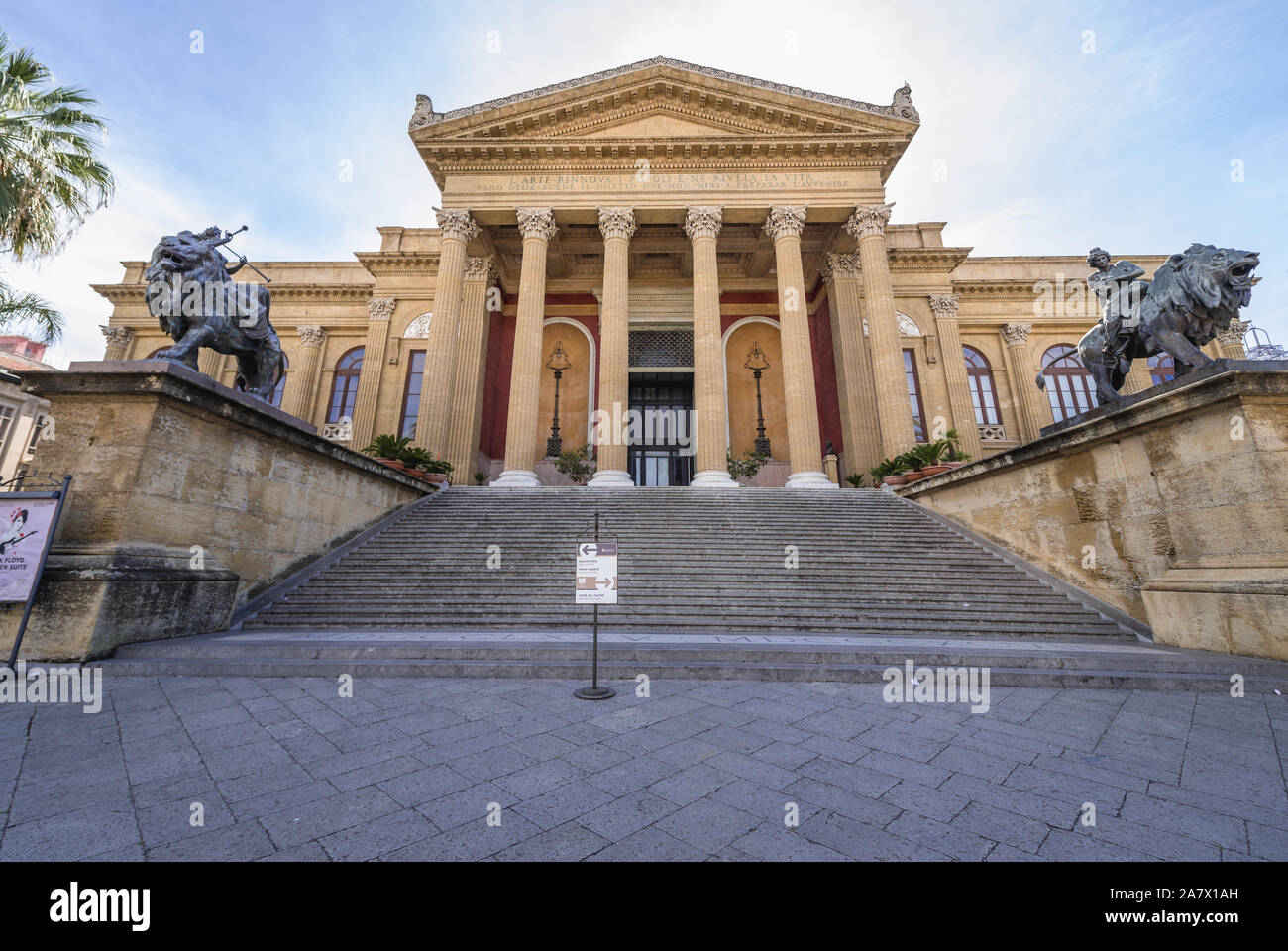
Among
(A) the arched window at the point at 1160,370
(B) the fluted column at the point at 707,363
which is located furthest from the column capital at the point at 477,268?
(A) the arched window at the point at 1160,370

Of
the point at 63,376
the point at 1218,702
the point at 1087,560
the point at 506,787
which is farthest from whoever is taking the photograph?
the point at 1087,560

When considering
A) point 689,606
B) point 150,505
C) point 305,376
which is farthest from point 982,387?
point 305,376

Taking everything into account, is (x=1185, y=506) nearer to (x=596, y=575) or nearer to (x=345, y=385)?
(x=596, y=575)

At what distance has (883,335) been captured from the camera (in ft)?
52.4

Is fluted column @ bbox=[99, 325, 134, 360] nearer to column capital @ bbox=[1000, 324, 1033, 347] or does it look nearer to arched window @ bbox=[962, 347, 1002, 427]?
arched window @ bbox=[962, 347, 1002, 427]

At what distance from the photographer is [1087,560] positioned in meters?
7.36

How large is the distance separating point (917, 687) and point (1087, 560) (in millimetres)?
5285

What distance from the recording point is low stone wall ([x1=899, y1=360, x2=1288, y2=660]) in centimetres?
526

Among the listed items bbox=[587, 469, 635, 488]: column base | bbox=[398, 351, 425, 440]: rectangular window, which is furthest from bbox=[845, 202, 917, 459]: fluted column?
bbox=[398, 351, 425, 440]: rectangular window

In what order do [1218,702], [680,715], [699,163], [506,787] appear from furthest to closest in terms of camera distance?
1. [699,163]
2. [1218,702]
3. [680,715]
4. [506,787]

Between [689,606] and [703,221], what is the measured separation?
47.0ft
